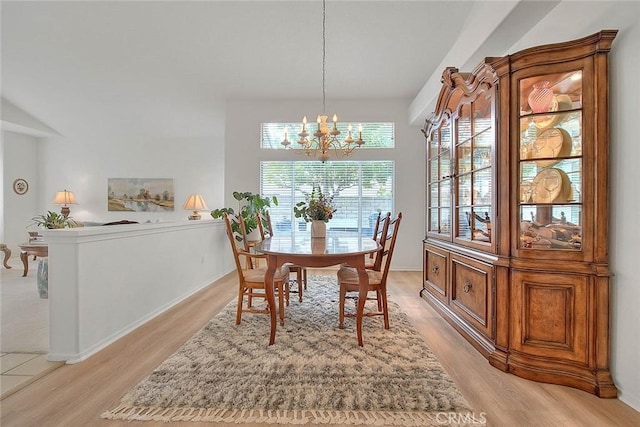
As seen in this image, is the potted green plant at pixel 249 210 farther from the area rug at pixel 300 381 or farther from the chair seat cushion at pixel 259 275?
the area rug at pixel 300 381

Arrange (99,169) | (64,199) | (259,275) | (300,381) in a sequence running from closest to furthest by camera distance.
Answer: (300,381) → (259,275) → (64,199) → (99,169)

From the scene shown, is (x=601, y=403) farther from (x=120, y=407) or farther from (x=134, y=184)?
(x=134, y=184)

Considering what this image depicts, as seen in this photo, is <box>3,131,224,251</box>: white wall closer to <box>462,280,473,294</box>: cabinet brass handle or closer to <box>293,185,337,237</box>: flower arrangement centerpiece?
<box>293,185,337,237</box>: flower arrangement centerpiece

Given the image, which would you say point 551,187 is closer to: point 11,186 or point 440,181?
point 440,181

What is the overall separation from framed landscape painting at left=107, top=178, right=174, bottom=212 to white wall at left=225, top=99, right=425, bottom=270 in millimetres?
2427

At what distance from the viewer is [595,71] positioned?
1.86 metres

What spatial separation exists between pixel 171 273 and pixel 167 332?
0.90m

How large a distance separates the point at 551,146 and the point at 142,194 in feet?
24.9

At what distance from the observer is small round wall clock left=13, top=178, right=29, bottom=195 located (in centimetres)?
685

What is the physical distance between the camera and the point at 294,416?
1616mm

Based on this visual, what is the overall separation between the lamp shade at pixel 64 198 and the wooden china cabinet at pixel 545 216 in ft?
27.2

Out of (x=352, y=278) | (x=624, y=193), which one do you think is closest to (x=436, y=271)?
(x=352, y=278)

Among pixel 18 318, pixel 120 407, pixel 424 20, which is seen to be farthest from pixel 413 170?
pixel 18 318

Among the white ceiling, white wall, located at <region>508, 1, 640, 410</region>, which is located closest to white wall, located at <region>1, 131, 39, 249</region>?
the white ceiling
